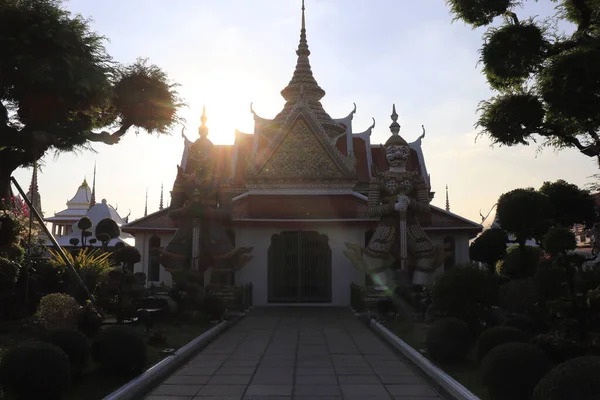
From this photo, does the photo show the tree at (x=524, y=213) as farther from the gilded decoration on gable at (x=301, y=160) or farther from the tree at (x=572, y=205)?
the gilded decoration on gable at (x=301, y=160)

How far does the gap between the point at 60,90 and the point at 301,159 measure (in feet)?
37.8

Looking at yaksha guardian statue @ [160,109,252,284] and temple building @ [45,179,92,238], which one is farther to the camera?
temple building @ [45,179,92,238]

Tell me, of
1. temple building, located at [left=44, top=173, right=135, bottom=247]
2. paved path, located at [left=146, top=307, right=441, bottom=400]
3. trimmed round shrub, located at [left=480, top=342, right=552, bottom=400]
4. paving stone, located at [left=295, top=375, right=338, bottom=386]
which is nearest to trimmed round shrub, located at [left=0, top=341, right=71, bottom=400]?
paved path, located at [left=146, top=307, right=441, bottom=400]

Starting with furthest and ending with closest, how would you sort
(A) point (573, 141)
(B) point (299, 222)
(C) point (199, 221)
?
(B) point (299, 222)
(C) point (199, 221)
(A) point (573, 141)

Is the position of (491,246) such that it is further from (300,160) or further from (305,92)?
(305,92)

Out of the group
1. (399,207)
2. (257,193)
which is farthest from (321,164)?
(399,207)

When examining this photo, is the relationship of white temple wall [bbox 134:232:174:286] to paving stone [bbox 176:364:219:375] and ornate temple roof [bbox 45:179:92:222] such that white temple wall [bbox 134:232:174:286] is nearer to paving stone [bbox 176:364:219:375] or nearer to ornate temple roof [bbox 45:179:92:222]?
paving stone [bbox 176:364:219:375]

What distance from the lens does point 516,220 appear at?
11.2 meters

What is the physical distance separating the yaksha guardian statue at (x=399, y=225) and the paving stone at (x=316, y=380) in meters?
7.55

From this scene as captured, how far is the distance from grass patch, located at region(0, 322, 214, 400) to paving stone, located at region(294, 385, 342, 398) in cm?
221

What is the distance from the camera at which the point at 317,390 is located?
6.73 meters

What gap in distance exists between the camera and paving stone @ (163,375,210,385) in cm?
716

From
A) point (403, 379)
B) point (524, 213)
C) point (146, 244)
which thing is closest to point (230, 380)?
point (403, 379)

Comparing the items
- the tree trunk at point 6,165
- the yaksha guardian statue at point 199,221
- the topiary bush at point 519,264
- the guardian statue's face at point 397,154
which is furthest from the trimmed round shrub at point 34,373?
the guardian statue's face at point 397,154
